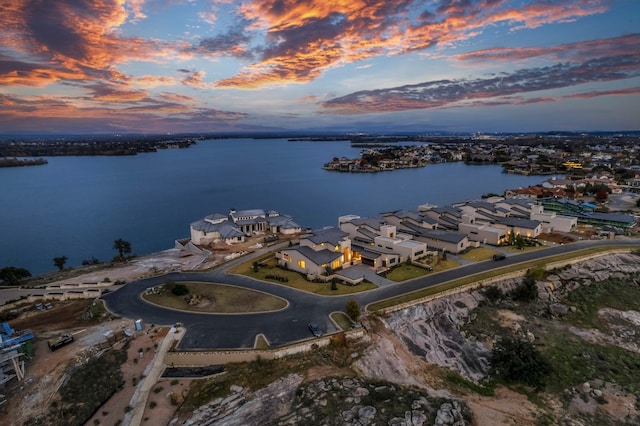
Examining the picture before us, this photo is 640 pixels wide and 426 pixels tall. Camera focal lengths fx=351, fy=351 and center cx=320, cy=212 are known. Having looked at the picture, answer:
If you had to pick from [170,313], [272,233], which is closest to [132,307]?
[170,313]

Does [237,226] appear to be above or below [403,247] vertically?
below

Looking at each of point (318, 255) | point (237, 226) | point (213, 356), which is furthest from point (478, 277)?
point (237, 226)

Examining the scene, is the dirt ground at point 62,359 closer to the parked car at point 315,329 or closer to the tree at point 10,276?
the parked car at point 315,329

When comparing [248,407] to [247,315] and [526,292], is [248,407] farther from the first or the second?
[526,292]

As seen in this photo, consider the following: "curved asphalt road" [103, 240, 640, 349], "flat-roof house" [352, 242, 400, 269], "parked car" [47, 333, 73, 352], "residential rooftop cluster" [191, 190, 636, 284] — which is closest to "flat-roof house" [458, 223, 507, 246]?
"residential rooftop cluster" [191, 190, 636, 284]

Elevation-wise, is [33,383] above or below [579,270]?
above

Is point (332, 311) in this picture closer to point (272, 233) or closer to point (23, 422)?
point (23, 422)

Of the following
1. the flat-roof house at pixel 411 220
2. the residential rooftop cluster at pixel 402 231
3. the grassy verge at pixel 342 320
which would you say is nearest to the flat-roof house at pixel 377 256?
the residential rooftop cluster at pixel 402 231
